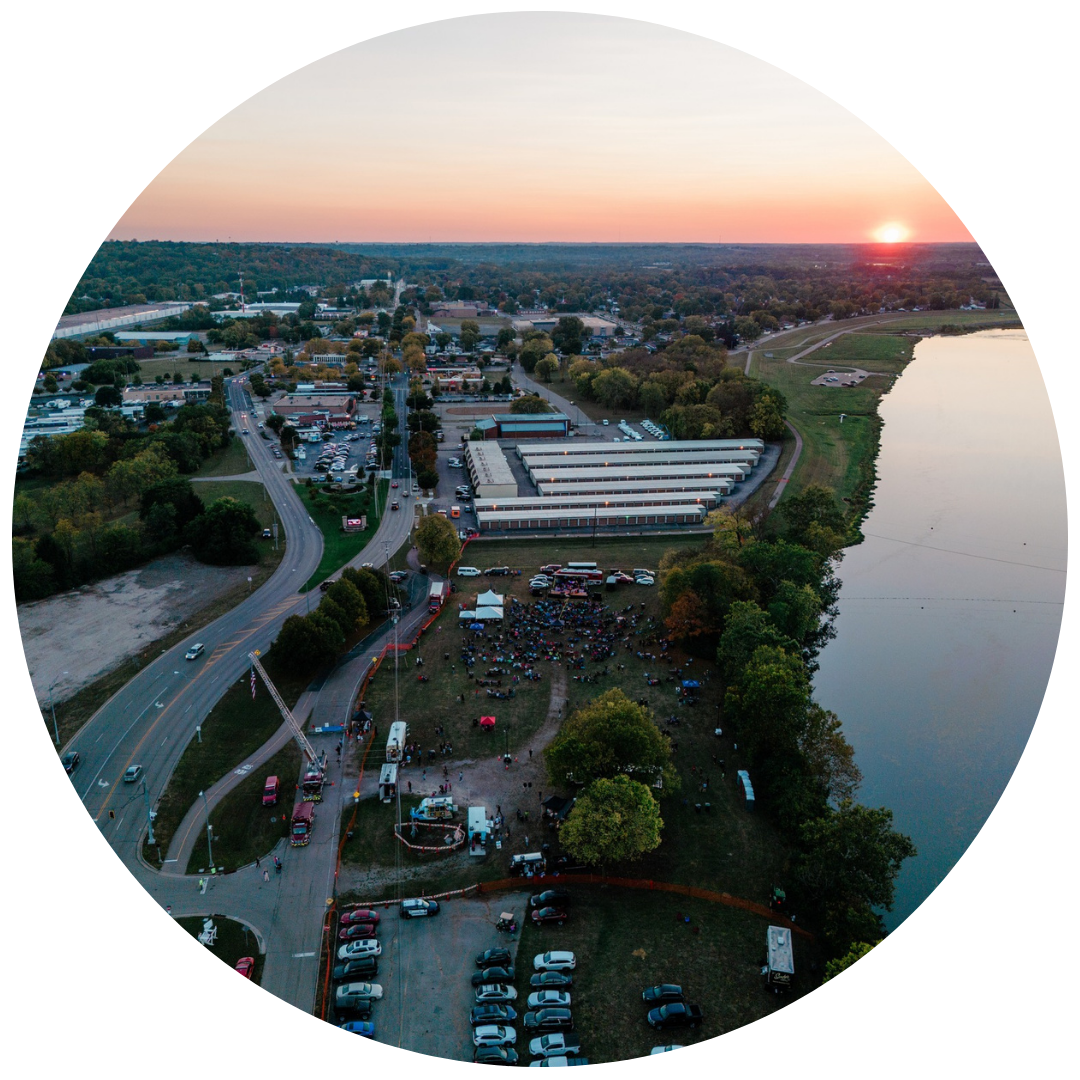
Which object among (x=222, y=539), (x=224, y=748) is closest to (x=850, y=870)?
(x=224, y=748)

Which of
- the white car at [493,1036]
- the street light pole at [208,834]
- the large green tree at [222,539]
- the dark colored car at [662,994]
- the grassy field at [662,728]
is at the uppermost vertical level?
the large green tree at [222,539]

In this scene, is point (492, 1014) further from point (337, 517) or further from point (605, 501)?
point (605, 501)

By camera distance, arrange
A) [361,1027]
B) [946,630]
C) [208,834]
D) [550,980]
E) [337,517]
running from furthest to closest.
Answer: [337,517] < [946,630] < [208,834] < [550,980] < [361,1027]

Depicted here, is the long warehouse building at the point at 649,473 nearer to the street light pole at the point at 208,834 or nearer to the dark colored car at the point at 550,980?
the street light pole at the point at 208,834

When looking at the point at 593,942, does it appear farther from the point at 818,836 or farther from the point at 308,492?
the point at 308,492

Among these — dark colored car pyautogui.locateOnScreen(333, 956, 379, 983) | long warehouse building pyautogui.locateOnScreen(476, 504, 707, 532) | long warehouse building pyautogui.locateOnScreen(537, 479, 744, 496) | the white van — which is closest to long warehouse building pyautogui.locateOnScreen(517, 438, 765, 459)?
long warehouse building pyautogui.locateOnScreen(537, 479, 744, 496)

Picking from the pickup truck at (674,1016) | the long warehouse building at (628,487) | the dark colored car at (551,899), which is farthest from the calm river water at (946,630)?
the long warehouse building at (628,487)
